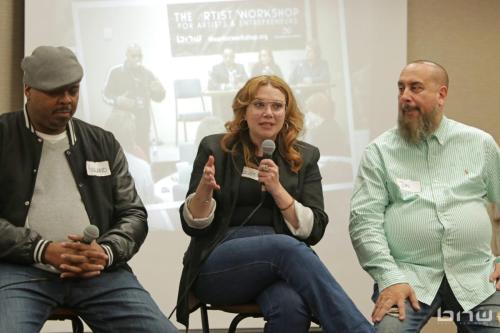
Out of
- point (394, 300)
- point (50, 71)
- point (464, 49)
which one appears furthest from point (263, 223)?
point (464, 49)

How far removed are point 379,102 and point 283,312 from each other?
2.05 meters

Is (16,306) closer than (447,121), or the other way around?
(16,306)

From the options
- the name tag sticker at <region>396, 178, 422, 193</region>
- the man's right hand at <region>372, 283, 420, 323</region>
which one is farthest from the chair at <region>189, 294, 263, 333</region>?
the name tag sticker at <region>396, 178, 422, 193</region>

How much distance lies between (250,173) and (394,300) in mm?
764

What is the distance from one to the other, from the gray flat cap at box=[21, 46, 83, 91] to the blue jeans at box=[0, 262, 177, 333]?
2.23 feet

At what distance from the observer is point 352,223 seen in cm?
278

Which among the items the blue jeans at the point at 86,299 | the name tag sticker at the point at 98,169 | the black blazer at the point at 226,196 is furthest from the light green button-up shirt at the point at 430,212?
the name tag sticker at the point at 98,169

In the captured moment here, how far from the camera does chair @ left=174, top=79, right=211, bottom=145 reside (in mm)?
4117

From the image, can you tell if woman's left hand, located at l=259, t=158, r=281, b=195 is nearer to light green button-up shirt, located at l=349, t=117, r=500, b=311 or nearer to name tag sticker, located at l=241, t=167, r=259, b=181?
name tag sticker, located at l=241, t=167, r=259, b=181

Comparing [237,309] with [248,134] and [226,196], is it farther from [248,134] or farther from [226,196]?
[248,134]

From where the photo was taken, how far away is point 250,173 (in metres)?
2.78

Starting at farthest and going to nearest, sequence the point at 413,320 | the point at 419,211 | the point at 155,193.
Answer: the point at 155,193 < the point at 419,211 < the point at 413,320

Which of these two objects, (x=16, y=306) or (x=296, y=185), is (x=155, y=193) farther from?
(x=16, y=306)

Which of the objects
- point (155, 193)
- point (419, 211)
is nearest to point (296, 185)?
point (419, 211)
